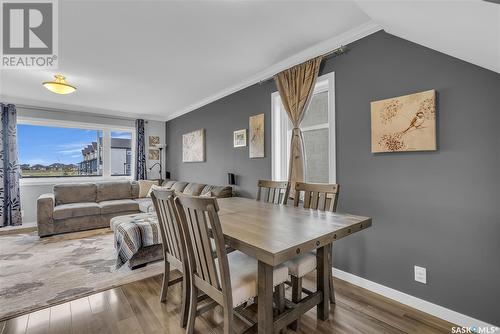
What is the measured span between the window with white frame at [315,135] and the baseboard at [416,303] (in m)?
1.00

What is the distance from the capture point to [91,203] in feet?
14.9

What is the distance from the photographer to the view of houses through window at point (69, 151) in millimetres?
4852

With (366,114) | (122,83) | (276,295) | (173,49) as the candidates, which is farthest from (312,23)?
(122,83)

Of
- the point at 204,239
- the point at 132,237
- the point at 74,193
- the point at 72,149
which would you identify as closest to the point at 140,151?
the point at 72,149

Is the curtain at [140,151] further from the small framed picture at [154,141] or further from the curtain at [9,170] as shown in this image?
the curtain at [9,170]

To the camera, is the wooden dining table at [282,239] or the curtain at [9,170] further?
the curtain at [9,170]

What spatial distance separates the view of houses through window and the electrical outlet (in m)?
6.11

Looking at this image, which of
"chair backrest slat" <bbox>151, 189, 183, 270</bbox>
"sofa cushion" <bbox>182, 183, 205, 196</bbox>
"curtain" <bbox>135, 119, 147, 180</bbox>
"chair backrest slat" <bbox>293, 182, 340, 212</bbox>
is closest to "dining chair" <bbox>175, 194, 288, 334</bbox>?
"chair backrest slat" <bbox>151, 189, 183, 270</bbox>

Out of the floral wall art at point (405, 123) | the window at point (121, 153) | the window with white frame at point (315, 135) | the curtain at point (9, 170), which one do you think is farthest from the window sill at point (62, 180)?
the floral wall art at point (405, 123)

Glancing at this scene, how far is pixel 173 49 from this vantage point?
2.69m

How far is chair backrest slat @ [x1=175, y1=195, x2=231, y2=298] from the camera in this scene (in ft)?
3.99

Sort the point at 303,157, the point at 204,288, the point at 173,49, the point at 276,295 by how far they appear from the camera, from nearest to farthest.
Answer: the point at 204,288, the point at 276,295, the point at 173,49, the point at 303,157

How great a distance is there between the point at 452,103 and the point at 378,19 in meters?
0.85

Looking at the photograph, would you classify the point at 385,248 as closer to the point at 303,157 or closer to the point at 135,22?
the point at 303,157
